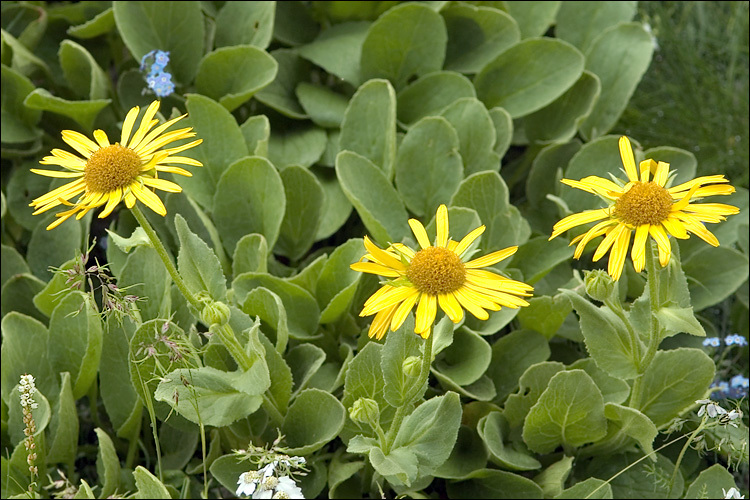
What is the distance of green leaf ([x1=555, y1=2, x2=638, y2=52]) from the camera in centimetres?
316

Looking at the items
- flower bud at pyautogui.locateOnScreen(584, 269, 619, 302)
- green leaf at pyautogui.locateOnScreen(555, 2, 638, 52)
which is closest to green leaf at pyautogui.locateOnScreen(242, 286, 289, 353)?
flower bud at pyautogui.locateOnScreen(584, 269, 619, 302)

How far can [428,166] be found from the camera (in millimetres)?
2545

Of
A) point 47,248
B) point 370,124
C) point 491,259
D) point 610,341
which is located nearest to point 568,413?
point 610,341

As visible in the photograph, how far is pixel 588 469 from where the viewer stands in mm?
2205

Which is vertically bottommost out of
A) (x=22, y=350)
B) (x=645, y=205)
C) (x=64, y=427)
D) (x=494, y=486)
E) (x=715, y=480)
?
(x=494, y=486)

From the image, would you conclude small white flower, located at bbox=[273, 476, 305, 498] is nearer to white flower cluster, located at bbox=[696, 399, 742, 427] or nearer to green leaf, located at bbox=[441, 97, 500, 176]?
white flower cluster, located at bbox=[696, 399, 742, 427]

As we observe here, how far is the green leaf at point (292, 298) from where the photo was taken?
2186 mm

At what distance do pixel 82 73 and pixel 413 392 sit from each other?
69.0 inches

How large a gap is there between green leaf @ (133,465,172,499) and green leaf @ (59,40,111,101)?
134cm

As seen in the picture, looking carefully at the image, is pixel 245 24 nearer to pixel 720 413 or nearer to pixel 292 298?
pixel 292 298

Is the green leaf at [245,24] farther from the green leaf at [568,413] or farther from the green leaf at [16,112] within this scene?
the green leaf at [568,413]

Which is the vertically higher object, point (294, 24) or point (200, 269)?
point (294, 24)

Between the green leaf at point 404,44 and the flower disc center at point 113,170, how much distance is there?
1390 millimetres

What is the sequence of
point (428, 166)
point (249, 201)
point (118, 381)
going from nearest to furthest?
1. point (118, 381)
2. point (249, 201)
3. point (428, 166)
